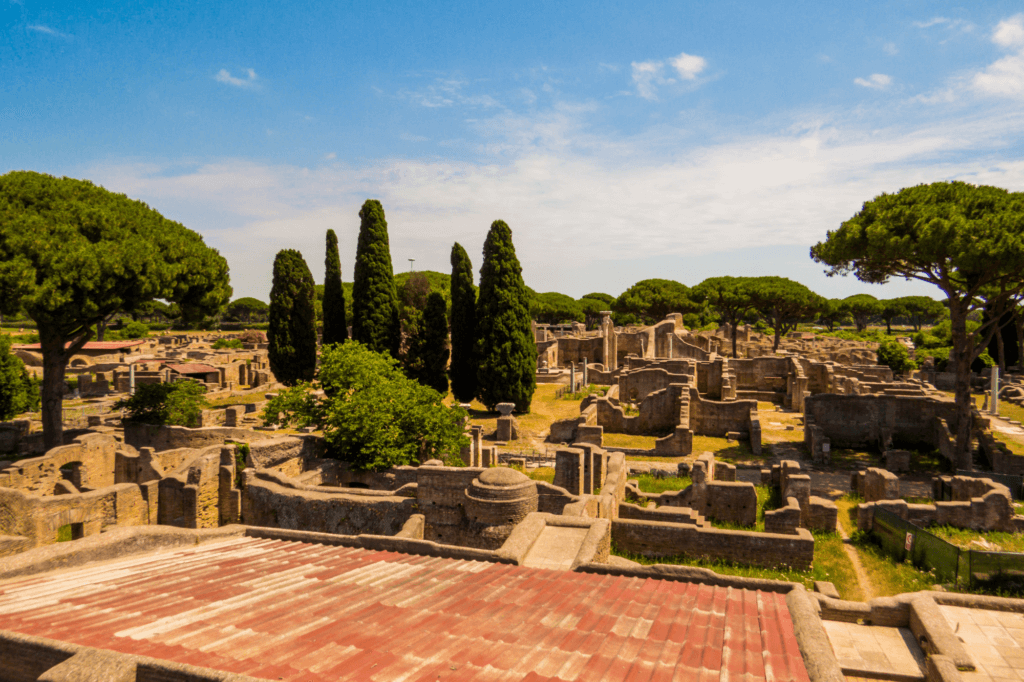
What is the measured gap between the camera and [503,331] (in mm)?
36625

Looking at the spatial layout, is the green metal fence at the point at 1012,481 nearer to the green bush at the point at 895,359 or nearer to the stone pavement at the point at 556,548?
the stone pavement at the point at 556,548

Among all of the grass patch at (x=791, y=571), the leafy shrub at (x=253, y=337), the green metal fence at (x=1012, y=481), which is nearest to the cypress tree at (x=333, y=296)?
the grass patch at (x=791, y=571)

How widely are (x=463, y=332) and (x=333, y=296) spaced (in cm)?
1100

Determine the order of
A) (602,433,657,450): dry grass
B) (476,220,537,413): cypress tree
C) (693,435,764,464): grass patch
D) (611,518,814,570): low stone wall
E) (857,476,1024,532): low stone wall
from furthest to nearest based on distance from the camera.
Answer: (476,220,537,413): cypress tree
(602,433,657,450): dry grass
(693,435,764,464): grass patch
(857,476,1024,532): low stone wall
(611,518,814,570): low stone wall

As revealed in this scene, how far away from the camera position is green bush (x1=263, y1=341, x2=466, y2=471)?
1916cm

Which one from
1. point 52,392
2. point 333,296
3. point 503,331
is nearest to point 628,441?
point 503,331

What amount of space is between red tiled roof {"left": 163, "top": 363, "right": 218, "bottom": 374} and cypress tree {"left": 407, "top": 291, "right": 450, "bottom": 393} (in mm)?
21651

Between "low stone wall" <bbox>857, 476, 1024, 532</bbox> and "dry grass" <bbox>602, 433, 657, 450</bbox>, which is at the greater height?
"low stone wall" <bbox>857, 476, 1024, 532</bbox>

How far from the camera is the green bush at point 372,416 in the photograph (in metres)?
19.2

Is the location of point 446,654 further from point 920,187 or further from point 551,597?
point 920,187

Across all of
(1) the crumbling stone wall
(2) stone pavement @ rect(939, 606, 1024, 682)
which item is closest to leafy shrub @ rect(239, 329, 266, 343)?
(1) the crumbling stone wall

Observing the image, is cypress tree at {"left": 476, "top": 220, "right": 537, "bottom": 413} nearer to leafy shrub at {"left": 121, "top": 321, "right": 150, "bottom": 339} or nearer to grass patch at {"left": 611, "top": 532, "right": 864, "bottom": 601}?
grass patch at {"left": 611, "top": 532, "right": 864, "bottom": 601}

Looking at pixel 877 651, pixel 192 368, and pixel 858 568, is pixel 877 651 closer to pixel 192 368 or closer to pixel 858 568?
pixel 858 568

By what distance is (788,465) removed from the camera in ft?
61.6
